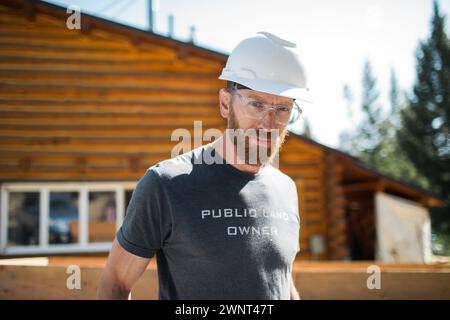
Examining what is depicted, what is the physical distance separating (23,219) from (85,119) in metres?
2.56

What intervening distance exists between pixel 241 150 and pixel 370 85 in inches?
2187

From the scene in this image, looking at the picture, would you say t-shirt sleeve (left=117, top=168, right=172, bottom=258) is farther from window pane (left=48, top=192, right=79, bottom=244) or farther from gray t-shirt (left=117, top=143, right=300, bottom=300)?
window pane (left=48, top=192, right=79, bottom=244)

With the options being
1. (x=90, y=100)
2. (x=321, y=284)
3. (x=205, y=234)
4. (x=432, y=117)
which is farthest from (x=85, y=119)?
(x=432, y=117)

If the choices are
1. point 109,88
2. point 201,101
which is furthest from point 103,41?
point 201,101

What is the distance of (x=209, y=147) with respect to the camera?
198 cm

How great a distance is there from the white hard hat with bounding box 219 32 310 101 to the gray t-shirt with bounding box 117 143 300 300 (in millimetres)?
502

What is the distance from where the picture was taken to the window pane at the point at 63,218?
8.01 meters

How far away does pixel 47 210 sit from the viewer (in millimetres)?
8000

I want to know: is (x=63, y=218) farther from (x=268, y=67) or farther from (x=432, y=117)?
(x=432, y=117)

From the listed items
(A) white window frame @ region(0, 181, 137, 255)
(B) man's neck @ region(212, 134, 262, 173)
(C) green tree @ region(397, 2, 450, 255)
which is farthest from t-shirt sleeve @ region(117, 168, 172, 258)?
(C) green tree @ region(397, 2, 450, 255)

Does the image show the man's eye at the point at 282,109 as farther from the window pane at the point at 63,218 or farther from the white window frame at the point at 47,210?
the window pane at the point at 63,218

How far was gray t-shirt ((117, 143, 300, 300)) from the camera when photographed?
5.38ft

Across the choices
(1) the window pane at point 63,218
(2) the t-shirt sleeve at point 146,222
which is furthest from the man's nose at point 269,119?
(1) the window pane at point 63,218

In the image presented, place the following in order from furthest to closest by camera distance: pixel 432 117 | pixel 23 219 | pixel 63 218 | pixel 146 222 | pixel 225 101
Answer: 1. pixel 432 117
2. pixel 63 218
3. pixel 23 219
4. pixel 225 101
5. pixel 146 222
